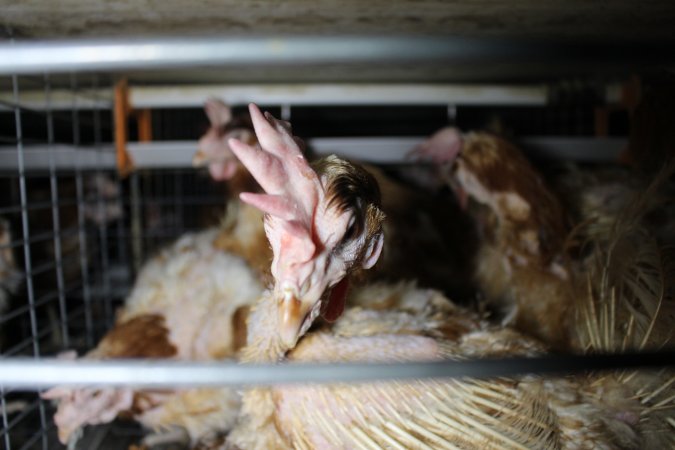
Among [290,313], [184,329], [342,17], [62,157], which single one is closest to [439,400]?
[290,313]

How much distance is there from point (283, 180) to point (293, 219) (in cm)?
6

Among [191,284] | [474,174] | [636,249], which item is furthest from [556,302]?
[191,284]

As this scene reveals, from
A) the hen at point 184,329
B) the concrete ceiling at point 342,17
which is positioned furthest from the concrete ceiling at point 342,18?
the hen at point 184,329

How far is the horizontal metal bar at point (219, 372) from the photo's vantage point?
447mm

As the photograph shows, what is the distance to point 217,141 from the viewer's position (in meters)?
1.75

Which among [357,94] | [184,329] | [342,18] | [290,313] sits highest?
[342,18]

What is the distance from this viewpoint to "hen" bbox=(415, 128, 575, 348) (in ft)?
4.53

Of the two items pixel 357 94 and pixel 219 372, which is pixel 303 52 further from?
pixel 357 94

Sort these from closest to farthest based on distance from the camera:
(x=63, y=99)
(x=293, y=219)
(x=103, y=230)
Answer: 1. (x=293, y=219)
2. (x=63, y=99)
3. (x=103, y=230)

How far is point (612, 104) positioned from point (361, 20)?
1.23 metres

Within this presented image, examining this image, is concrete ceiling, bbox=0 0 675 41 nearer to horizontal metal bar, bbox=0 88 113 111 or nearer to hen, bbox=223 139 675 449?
horizontal metal bar, bbox=0 88 113 111

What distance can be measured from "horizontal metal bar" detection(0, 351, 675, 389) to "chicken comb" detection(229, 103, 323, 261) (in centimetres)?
21

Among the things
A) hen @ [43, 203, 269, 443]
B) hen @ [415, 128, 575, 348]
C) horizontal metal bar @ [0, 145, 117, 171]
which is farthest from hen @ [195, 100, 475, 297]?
horizontal metal bar @ [0, 145, 117, 171]

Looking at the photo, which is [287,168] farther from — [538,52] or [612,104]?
[612,104]
